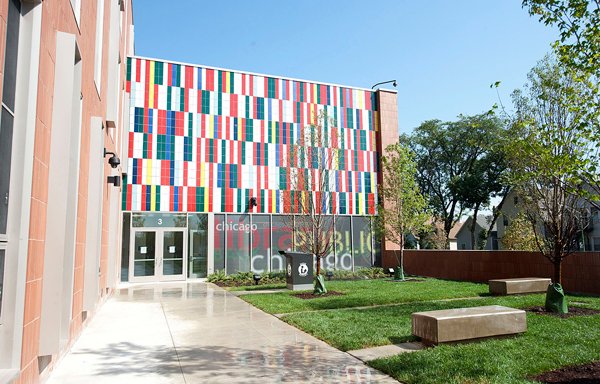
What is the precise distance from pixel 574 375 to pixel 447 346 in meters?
1.74

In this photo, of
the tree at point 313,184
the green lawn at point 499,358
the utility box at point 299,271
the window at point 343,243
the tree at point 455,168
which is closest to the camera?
the green lawn at point 499,358

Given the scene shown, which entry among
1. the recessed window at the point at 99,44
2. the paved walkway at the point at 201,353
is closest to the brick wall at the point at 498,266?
the paved walkway at the point at 201,353

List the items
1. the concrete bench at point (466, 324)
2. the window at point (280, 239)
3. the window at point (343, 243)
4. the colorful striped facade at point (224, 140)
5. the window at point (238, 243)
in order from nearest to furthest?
the concrete bench at point (466, 324)
the colorful striped facade at point (224, 140)
the window at point (238, 243)
the window at point (280, 239)
the window at point (343, 243)

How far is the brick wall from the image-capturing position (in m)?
14.4

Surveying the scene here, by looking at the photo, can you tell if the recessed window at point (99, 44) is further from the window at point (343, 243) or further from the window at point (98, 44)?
the window at point (343, 243)

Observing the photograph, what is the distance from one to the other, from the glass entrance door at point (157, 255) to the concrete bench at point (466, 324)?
16258 mm

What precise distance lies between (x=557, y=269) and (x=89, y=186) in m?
10.4

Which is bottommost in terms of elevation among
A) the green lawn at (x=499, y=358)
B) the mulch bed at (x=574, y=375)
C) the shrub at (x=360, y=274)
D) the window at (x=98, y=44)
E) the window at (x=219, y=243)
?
the mulch bed at (x=574, y=375)

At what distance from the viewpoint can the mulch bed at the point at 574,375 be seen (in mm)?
5316

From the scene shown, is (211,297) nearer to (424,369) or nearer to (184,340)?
(184,340)

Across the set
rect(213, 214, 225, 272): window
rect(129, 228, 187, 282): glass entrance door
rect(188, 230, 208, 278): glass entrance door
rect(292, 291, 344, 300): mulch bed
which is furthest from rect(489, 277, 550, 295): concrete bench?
rect(129, 228, 187, 282): glass entrance door

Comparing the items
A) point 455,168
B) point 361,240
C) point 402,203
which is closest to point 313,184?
point 402,203

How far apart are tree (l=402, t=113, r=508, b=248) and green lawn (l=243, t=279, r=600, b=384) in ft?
102

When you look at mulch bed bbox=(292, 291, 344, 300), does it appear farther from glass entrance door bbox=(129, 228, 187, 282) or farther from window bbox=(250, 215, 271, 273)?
glass entrance door bbox=(129, 228, 187, 282)
